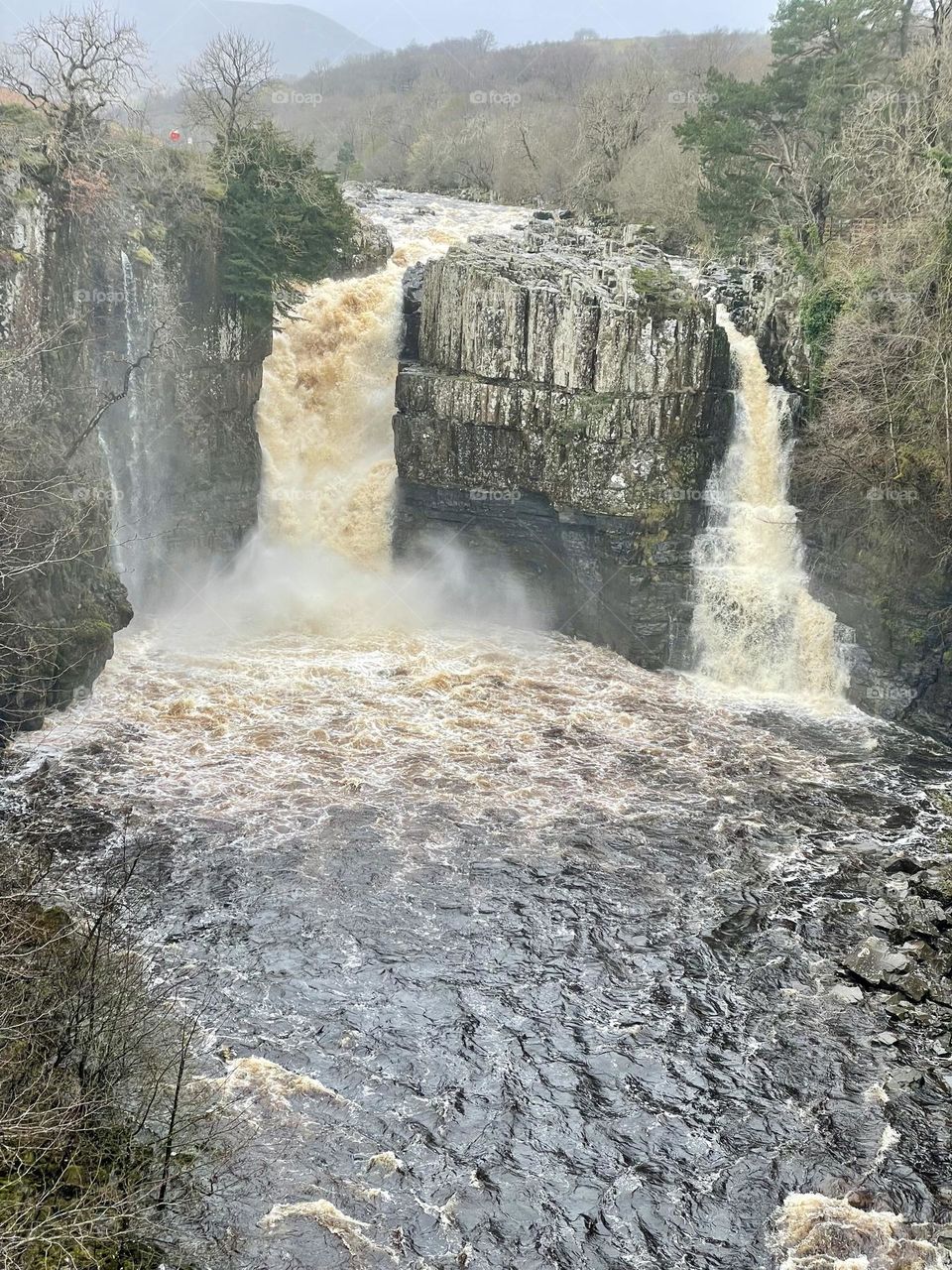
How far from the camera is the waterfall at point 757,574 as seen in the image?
29.1m

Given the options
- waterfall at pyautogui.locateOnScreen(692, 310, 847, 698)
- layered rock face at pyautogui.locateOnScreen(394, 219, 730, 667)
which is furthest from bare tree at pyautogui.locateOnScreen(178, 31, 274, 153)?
waterfall at pyautogui.locateOnScreen(692, 310, 847, 698)

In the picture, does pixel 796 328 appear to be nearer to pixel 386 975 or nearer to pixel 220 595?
pixel 220 595

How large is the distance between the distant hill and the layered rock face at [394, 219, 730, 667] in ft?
439

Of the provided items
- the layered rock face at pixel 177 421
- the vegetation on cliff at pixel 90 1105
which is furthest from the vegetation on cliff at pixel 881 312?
the vegetation on cliff at pixel 90 1105

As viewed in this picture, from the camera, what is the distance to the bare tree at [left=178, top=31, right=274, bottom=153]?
32219 millimetres

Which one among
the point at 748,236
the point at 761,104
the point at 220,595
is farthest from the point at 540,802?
the point at 761,104

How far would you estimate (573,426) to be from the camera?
100 ft

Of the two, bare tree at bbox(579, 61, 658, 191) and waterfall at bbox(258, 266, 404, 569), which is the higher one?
bare tree at bbox(579, 61, 658, 191)

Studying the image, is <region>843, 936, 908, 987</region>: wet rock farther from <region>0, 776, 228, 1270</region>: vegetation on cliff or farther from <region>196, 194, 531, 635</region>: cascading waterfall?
<region>196, 194, 531, 635</region>: cascading waterfall

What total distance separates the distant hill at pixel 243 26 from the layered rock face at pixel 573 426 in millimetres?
133894

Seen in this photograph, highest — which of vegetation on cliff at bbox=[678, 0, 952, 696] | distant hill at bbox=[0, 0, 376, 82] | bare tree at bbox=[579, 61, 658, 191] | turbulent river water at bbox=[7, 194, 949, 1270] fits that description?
distant hill at bbox=[0, 0, 376, 82]

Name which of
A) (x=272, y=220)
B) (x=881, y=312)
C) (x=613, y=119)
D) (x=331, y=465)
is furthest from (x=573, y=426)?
(x=613, y=119)

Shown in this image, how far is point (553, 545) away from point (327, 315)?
374 inches

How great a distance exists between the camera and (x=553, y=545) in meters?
32.4
